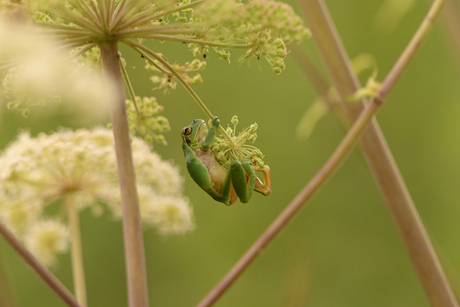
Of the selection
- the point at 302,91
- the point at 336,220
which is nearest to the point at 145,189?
the point at 302,91

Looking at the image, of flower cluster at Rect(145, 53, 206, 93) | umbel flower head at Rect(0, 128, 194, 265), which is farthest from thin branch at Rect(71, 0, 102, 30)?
umbel flower head at Rect(0, 128, 194, 265)

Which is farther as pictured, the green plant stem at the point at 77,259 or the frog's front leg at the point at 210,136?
the green plant stem at the point at 77,259

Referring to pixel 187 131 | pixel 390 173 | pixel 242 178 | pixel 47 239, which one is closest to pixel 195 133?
pixel 187 131

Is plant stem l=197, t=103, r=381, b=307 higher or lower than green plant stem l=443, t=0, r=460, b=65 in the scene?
lower

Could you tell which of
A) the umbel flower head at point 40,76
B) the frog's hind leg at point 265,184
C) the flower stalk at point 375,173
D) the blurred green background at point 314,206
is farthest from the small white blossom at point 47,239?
the blurred green background at point 314,206

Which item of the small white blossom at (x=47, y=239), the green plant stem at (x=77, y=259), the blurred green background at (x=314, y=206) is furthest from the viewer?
the blurred green background at (x=314, y=206)

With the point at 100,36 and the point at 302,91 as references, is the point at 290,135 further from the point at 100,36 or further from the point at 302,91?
the point at 100,36

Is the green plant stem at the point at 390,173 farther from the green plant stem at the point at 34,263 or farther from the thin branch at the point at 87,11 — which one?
the green plant stem at the point at 34,263

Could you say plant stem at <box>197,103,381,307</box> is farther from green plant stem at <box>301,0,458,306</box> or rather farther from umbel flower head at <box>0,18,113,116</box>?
umbel flower head at <box>0,18,113,116</box>
